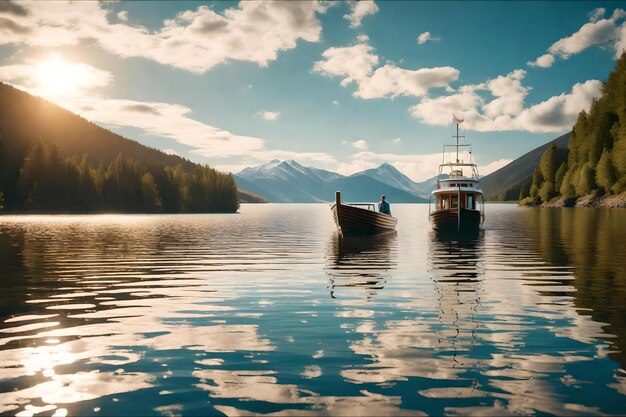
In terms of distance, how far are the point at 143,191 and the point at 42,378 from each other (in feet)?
523

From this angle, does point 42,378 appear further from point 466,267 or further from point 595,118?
point 595,118

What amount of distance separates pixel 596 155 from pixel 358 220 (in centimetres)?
11503

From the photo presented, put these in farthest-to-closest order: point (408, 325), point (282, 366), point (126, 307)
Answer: point (126, 307) < point (408, 325) < point (282, 366)

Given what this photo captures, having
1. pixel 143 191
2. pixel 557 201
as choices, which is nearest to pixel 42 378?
pixel 143 191

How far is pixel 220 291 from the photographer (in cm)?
1898

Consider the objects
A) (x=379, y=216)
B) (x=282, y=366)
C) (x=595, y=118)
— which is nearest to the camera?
(x=282, y=366)

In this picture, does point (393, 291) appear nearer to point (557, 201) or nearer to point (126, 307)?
point (126, 307)

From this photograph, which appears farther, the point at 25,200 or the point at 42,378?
the point at 25,200

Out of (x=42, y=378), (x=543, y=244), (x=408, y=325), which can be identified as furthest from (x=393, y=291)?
(x=543, y=244)

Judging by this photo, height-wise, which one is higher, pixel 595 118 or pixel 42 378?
pixel 595 118

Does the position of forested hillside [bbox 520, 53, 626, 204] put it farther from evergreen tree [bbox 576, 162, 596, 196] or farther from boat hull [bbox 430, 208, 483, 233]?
boat hull [bbox 430, 208, 483, 233]

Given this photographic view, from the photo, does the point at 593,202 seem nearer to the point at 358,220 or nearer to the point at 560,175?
the point at 560,175

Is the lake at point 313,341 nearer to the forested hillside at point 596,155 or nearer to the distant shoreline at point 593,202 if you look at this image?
the distant shoreline at point 593,202

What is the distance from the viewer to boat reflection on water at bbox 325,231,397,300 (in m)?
→ 19.8
